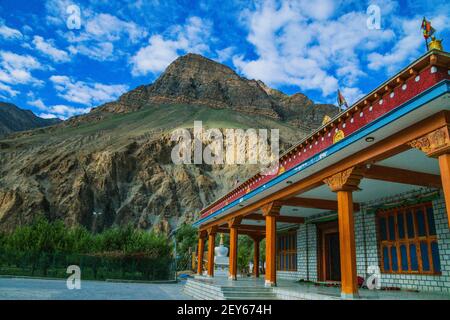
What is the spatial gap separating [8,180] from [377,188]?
61616mm

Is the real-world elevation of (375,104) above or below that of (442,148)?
above

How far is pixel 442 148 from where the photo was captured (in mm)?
5547

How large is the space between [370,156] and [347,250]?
217 centimetres

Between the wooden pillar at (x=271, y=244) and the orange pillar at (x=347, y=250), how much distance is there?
13.4 ft

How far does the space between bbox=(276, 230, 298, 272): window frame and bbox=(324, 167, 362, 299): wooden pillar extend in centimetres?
1021

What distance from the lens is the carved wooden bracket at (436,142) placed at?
5.50 m

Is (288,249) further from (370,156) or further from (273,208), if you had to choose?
(370,156)

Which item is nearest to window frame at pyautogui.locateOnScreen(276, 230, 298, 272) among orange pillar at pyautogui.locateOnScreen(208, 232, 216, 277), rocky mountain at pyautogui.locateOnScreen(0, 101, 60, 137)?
orange pillar at pyautogui.locateOnScreen(208, 232, 216, 277)

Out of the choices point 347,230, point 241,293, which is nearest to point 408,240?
point 347,230

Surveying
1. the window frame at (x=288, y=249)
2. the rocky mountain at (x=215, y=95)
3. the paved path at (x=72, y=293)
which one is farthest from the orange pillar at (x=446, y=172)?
the rocky mountain at (x=215, y=95)

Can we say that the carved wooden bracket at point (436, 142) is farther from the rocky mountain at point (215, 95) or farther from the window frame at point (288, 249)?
the rocky mountain at point (215, 95)

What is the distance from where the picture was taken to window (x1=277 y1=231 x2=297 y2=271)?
18016mm

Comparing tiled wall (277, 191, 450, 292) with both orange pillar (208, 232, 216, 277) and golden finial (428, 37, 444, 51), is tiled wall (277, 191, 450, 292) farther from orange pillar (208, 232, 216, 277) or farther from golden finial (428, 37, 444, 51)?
golden finial (428, 37, 444, 51)
